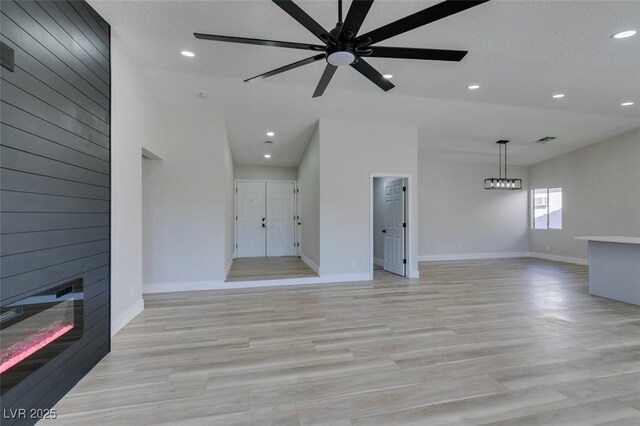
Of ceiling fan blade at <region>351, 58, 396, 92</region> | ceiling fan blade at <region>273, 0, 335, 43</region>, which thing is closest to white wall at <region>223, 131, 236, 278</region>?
ceiling fan blade at <region>351, 58, 396, 92</region>

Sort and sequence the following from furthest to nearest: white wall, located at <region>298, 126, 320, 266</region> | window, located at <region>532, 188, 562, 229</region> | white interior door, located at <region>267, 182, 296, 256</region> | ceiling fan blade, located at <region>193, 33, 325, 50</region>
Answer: white interior door, located at <region>267, 182, 296, 256</region> → window, located at <region>532, 188, 562, 229</region> → white wall, located at <region>298, 126, 320, 266</region> → ceiling fan blade, located at <region>193, 33, 325, 50</region>

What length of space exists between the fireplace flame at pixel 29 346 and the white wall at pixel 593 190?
979 cm

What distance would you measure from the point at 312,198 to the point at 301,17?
4.29 metres

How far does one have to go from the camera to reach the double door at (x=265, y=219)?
8.16m

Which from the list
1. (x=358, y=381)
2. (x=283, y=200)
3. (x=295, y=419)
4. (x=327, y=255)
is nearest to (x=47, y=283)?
(x=295, y=419)

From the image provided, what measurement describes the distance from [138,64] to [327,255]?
4.06m

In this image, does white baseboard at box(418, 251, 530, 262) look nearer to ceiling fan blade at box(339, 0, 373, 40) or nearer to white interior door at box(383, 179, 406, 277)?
white interior door at box(383, 179, 406, 277)

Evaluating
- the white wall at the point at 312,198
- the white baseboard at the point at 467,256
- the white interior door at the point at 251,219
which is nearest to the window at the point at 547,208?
the white baseboard at the point at 467,256

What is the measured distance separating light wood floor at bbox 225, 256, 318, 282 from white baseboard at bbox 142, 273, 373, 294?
14 cm

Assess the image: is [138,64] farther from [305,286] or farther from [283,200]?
[283,200]

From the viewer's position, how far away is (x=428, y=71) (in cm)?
364

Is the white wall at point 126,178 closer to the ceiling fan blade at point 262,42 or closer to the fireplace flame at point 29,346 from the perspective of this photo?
the fireplace flame at point 29,346

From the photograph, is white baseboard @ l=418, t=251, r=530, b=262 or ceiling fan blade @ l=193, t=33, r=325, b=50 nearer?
ceiling fan blade @ l=193, t=33, r=325, b=50

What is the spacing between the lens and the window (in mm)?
7965
